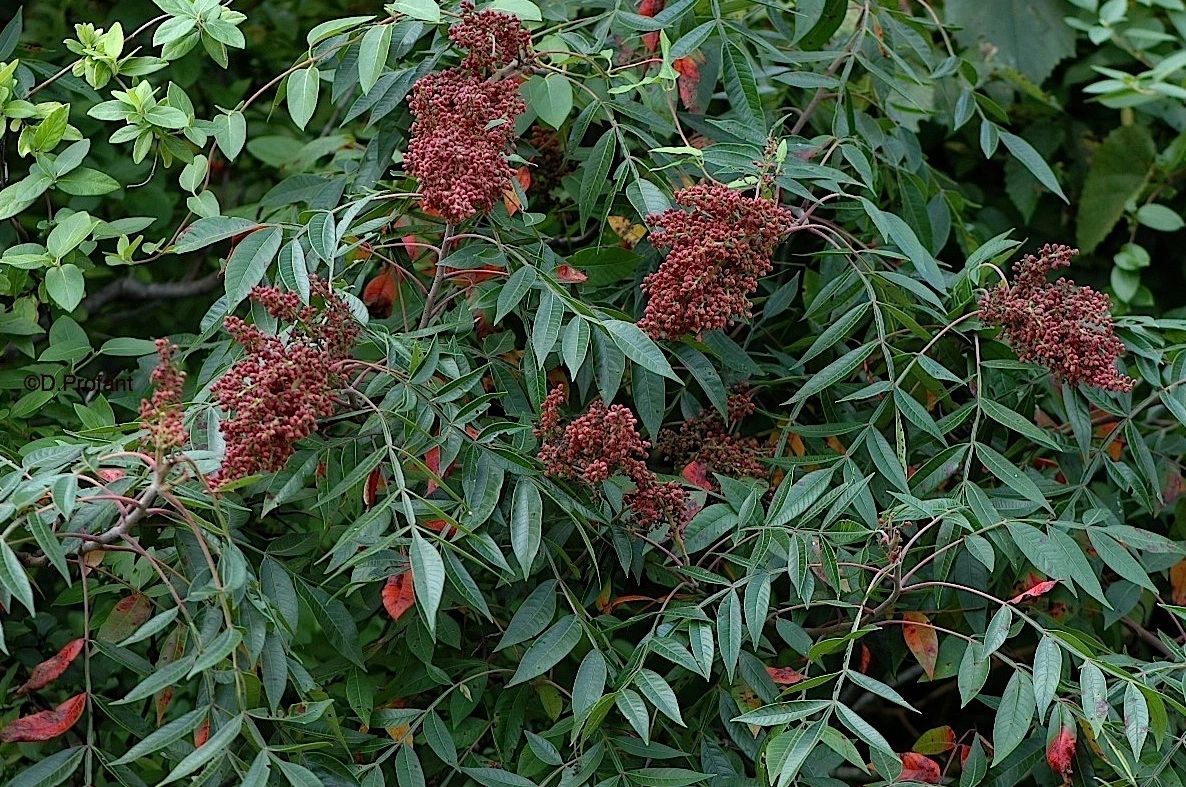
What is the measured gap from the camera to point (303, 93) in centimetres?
159

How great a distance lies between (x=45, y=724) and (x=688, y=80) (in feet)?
3.75

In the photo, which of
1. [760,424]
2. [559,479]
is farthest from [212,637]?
[760,424]

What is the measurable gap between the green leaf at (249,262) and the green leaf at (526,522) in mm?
383

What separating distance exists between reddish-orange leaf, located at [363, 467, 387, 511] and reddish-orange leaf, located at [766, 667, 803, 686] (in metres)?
0.50

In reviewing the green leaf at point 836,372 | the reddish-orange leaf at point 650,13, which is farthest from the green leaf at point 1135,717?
the reddish-orange leaf at point 650,13

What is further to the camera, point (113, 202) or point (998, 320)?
point (113, 202)

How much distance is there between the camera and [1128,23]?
2906mm

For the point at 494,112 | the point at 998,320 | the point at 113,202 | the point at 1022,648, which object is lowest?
the point at 1022,648

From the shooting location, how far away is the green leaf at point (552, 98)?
1586mm

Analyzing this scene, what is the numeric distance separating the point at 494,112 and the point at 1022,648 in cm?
126

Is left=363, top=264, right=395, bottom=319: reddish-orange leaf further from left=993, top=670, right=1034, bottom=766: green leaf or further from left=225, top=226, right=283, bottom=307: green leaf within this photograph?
left=993, top=670, right=1034, bottom=766: green leaf

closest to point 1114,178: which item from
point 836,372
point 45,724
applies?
point 836,372

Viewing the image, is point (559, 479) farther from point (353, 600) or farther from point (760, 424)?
point (760, 424)

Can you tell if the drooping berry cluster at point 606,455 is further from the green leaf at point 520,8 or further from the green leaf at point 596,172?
the green leaf at point 520,8
